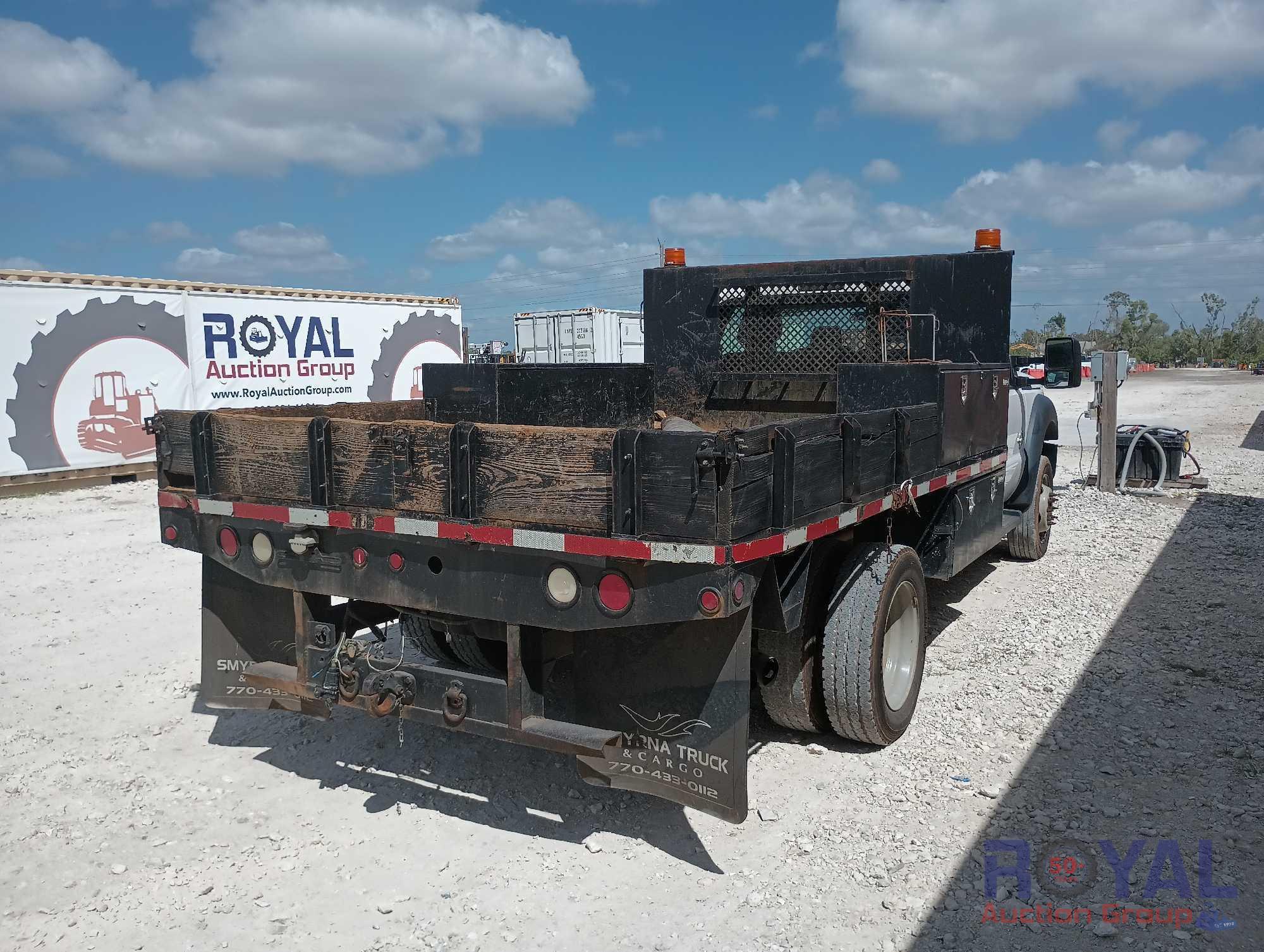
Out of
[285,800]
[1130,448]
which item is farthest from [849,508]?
[1130,448]

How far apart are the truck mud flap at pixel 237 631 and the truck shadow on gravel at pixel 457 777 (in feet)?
1.44

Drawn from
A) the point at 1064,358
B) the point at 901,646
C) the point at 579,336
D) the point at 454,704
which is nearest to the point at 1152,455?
the point at 1064,358

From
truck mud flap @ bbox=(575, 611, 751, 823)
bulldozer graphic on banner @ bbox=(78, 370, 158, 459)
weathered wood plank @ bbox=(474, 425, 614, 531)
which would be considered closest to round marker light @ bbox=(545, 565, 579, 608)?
weathered wood plank @ bbox=(474, 425, 614, 531)

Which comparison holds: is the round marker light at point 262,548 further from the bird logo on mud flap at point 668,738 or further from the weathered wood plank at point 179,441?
the bird logo on mud flap at point 668,738

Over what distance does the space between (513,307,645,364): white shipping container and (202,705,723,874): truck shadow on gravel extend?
23391 millimetres

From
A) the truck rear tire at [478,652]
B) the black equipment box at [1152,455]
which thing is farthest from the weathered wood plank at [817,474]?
the black equipment box at [1152,455]

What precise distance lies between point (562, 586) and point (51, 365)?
12.5m

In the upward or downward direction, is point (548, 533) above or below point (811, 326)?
below

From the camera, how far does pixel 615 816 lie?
155 inches

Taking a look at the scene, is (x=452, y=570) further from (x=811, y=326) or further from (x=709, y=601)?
(x=811, y=326)

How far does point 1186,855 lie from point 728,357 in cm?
401

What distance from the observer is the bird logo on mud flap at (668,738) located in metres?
3.37

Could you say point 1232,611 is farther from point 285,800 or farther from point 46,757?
point 46,757

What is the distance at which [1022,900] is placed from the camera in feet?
10.7
